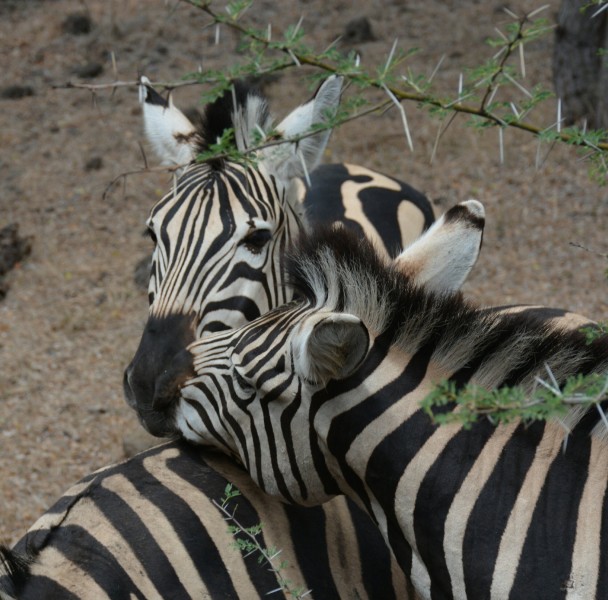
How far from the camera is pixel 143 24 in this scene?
50.7 feet

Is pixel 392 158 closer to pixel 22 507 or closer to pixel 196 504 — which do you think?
pixel 22 507

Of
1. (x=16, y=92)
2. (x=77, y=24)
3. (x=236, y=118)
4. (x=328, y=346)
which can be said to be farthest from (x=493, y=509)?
(x=77, y=24)

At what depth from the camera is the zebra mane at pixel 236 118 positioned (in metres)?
4.83

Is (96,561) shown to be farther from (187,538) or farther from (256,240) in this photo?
(256,240)

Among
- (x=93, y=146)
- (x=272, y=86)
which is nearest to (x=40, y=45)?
(x=93, y=146)

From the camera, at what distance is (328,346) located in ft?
8.80

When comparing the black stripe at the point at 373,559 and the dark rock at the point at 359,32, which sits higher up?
the dark rock at the point at 359,32

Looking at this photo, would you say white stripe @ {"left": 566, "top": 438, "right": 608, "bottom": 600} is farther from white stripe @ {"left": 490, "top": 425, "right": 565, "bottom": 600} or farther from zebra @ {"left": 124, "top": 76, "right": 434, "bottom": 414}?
zebra @ {"left": 124, "top": 76, "right": 434, "bottom": 414}

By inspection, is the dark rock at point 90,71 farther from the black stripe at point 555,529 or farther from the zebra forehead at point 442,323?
the black stripe at point 555,529

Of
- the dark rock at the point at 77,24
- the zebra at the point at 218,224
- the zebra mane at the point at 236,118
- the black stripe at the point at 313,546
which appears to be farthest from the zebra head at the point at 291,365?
the dark rock at the point at 77,24

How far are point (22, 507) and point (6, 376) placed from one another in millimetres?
2119

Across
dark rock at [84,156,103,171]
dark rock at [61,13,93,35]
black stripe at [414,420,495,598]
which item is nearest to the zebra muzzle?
black stripe at [414,420,495,598]

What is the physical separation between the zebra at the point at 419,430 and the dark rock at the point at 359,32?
11.7 meters

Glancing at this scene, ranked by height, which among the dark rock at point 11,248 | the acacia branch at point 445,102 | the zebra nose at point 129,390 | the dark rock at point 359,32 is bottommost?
the dark rock at point 11,248
